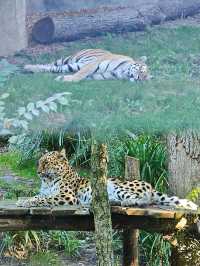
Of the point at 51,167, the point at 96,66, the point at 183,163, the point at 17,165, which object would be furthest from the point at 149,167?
the point at 96,66

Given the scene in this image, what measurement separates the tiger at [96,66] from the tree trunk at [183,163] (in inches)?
121

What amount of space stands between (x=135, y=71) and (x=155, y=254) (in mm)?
4741

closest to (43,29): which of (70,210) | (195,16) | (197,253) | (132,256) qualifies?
(195,16)

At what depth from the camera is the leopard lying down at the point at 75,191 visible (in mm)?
5590

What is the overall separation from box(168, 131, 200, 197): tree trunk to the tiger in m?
3.06

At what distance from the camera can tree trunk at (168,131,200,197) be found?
6.26 metres

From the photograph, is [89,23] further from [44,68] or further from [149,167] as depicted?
[149,167]

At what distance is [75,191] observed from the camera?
6.02 m

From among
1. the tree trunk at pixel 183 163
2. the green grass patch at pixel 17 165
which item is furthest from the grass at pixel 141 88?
the green grass patch at pixel 17 165

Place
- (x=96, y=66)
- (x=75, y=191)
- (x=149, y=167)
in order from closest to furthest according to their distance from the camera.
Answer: (x=96, y=66)
(x=75, y=191)
(x=149, y=167)

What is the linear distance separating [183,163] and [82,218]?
3.59 ft

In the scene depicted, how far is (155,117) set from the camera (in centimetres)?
300

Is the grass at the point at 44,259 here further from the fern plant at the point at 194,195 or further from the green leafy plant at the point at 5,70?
the green leafy plant at the point at 5,70

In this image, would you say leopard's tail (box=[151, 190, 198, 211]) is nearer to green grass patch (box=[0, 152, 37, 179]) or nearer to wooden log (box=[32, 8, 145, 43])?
wooden log (box=[32, 8, 145, 43])
